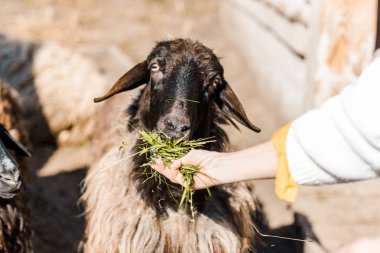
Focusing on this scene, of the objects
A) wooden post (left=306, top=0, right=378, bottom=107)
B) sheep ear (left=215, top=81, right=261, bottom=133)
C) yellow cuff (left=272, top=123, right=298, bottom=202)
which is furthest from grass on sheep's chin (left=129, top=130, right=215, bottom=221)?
wooden post (left=306, top=0, right=378, bottom=107)

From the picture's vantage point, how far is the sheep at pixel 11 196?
129 inches

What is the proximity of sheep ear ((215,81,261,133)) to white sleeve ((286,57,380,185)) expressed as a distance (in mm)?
1237

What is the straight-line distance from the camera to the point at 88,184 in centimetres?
416

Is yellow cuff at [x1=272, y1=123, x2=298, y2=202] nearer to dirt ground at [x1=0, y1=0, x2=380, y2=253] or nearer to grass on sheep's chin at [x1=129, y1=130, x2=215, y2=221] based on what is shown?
grass on sheep's chin at [x1=129, y1=130, x2=215, y2=221]

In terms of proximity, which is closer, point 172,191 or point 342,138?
point 342,138

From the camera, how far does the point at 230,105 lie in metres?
3.63

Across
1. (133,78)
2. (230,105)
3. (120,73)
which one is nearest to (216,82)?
(230,105)

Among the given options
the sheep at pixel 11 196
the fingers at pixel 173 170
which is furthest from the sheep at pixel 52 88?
the fingers at pixel 173 170

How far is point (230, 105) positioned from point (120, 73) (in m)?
3.95

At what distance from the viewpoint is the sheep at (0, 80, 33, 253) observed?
10.7ft

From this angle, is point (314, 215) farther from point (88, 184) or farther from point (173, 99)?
point (173, 99)

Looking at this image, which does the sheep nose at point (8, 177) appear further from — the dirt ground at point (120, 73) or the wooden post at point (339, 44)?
the wooden post at point (339, 44)

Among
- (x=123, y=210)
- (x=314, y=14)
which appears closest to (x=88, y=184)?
(x=123, y=210)

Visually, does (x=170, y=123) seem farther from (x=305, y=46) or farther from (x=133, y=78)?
(x=305, y=46)
